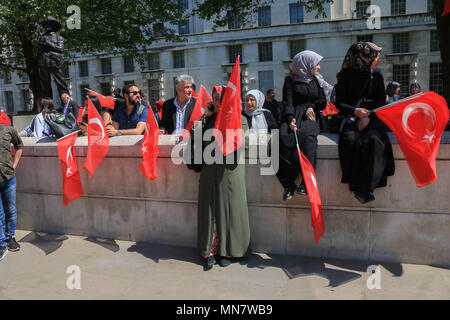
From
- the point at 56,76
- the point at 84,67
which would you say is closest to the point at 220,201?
the point at 56,76

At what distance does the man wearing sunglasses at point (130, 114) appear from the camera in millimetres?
5262

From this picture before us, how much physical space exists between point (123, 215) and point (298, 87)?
2.94 m

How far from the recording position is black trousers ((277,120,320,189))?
3.98m

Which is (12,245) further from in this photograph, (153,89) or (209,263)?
(153,89)

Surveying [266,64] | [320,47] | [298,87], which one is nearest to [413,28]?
[320,47]

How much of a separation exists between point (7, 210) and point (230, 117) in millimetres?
3336

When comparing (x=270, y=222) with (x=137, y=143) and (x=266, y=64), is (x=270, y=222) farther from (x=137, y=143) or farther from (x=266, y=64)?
(x=266, y=64)

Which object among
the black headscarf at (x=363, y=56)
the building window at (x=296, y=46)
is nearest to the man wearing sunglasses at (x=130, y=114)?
the black headscarf at (x=363, y=56)

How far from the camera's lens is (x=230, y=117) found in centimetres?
394

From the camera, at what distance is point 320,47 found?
32406 millimetres

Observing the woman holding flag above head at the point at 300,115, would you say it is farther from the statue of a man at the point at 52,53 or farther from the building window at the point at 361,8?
the building window at the point at 361,8

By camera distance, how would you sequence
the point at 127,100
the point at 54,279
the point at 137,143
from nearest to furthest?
1. the point at 54,279
2. the point at 137,143
3. the point at 127,100

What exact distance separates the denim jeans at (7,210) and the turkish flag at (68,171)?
2.20 feet
